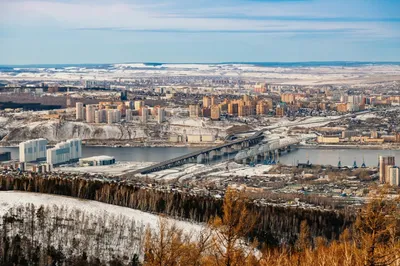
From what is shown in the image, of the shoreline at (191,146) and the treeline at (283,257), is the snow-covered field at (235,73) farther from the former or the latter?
the treeline at (283,257)

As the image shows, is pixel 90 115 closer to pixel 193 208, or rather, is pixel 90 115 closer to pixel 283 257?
pixel 193 208

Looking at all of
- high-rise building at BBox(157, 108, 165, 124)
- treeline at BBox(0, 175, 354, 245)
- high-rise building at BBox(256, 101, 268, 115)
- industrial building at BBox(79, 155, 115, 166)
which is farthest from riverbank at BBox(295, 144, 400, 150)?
treeline at BBox(0, 175, 354, 245)

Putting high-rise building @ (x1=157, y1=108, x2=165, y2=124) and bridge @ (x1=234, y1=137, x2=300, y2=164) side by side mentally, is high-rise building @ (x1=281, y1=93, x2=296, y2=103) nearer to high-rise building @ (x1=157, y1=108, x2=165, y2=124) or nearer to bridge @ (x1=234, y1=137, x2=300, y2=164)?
high-rise building @ (x1=157, y1=108, x2=165, y2=124)

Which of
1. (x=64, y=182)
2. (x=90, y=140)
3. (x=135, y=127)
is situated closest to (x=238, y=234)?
Answer: (x=64, y=182)

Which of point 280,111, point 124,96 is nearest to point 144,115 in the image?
point 280,111

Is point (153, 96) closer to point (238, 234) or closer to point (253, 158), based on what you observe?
point (253, 158)
